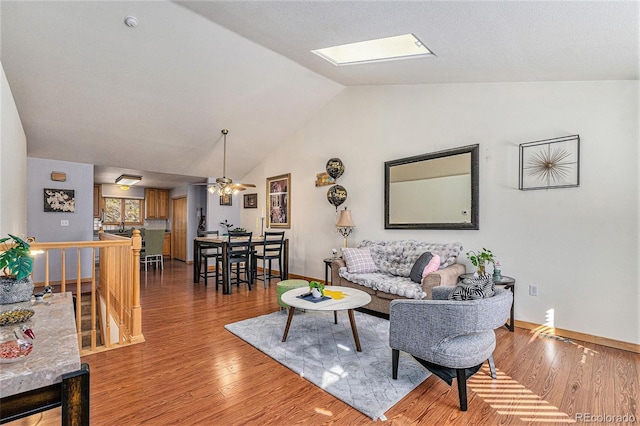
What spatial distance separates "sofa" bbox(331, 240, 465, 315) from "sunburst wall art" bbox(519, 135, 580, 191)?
1045 millimetres

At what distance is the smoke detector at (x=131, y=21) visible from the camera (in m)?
2.89

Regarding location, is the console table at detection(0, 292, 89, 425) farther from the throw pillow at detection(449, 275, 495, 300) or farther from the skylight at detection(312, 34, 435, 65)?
the skylight at detection(312, 34, 435, 65)

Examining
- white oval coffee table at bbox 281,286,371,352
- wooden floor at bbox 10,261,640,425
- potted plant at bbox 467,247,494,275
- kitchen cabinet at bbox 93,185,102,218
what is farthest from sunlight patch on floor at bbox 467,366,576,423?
kitchen cabinet at bbox 93,185,102,218

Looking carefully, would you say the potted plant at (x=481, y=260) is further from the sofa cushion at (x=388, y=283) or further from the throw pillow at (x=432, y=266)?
the sofa cushion at (x=388, y=283)

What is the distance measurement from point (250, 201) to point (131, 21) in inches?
177

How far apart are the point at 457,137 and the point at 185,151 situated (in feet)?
15.3

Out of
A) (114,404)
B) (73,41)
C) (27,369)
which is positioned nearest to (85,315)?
(114,404)

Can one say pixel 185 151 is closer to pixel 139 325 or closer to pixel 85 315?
pixel 85 315

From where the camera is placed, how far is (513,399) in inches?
76.5

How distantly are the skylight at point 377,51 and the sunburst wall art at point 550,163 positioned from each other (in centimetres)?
149

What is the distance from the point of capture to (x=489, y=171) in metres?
3.46

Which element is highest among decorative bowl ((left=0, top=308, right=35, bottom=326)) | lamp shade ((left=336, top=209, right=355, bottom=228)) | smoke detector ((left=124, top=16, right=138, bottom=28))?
smoke detector ((left=124, top=16, right=138, bottom=28))

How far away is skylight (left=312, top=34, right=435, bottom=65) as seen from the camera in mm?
3115

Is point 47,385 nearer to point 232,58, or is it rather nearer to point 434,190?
point 232,58
